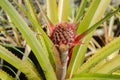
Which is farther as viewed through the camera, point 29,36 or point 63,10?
point 63,10

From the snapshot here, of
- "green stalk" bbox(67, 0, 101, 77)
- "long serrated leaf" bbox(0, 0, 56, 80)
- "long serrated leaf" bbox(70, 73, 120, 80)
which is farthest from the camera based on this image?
"green stalk" bbox(67, 0, 101, 77)

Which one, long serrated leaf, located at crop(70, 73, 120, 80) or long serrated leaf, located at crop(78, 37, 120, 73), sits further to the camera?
long serrated leaf, located at crop(78, 37, 120, 73)

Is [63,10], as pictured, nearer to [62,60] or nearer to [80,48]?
[80,48]

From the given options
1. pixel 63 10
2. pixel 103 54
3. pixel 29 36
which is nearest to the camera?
pixel 29 36

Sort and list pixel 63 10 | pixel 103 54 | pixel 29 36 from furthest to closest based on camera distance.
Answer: pixel 63 10, pixel 103 54, pixel 29 36

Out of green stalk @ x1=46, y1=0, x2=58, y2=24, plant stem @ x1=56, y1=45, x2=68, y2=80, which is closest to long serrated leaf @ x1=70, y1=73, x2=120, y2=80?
plant stem @ x1=56, y1=45, x2=68, y2=80

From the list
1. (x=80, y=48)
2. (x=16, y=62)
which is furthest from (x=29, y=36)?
(x=80, y=48)

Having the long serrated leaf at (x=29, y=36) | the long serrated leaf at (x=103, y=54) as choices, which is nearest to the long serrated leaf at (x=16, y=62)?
the long serrated leaf at (x=29, y=36)

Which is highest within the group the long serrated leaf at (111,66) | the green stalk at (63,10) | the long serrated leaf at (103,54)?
the green stalk at (63,10)

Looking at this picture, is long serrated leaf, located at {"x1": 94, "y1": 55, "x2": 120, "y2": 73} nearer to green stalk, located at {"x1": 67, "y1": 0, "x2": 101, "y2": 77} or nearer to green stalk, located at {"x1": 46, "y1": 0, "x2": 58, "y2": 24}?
green stalk, located at {"x1": 67, "y1": 0, "x2": 101, "y2": 77}

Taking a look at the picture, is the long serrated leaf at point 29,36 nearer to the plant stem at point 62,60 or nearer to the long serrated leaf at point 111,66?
the plant stem at point 62,60
